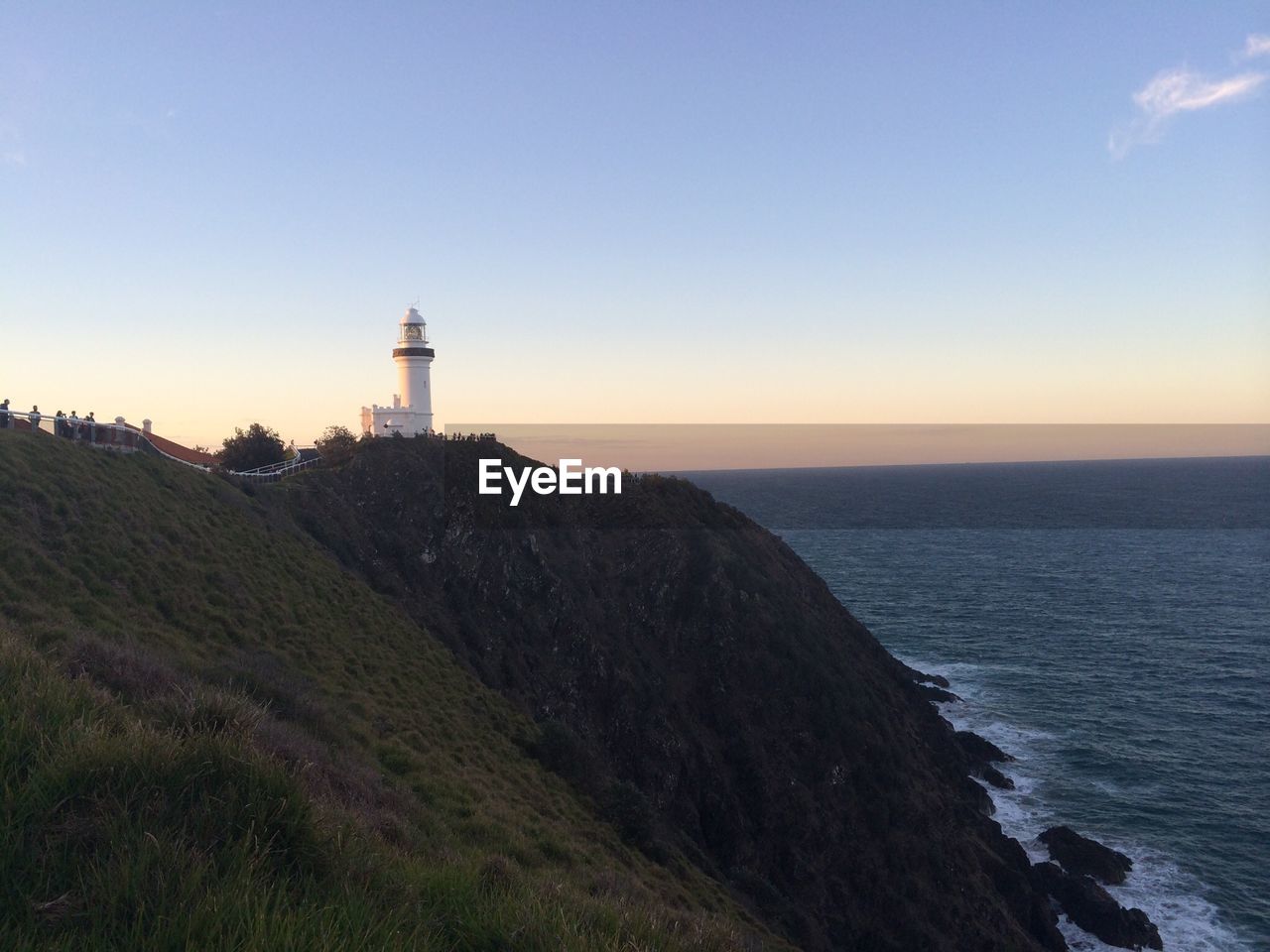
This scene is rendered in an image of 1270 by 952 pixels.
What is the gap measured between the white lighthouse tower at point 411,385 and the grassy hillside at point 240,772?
2352 centimetres

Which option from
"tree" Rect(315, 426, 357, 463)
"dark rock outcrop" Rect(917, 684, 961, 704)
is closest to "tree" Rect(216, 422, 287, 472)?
"tree" Rect(315, 426, 357, 463)

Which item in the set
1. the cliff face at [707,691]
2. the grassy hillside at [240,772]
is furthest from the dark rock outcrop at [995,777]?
the grassy hillside at [240,772]

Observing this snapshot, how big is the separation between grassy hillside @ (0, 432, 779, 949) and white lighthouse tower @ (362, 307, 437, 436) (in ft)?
77.2

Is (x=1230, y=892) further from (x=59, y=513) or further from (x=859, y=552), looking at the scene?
(x=859, y=552)

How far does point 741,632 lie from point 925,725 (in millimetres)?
10541

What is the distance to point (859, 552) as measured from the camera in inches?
3374

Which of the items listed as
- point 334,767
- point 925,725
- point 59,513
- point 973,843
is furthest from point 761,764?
point 59,513

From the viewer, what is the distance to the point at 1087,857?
25750 mm

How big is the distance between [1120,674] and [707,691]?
28644 mm

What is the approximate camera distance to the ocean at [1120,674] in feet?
84.5

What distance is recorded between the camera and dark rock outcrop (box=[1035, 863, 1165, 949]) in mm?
22766

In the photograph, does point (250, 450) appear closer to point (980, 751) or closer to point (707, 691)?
point (707, 691)

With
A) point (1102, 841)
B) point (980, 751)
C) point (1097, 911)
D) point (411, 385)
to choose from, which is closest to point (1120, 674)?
point (980, 751)

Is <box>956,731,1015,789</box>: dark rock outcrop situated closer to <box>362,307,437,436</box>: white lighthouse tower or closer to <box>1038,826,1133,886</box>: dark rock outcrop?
<box>1038,826,1133,886</box>: dark rock outcrop
